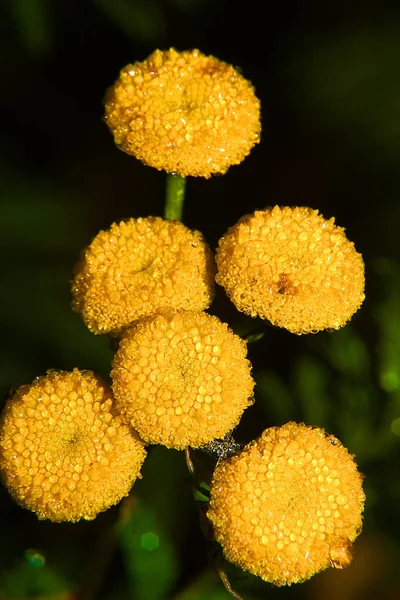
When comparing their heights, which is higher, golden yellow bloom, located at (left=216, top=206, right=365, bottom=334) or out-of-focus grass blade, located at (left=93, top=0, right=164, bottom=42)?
out-of-focus grass blade, located at (left=93, top=0, right=164, bottom=42)

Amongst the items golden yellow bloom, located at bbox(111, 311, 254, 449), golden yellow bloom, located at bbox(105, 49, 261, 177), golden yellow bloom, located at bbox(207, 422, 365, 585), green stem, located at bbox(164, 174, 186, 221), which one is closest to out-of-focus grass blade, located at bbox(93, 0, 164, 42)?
golden yellow bloom, located at bbox(105, 49, 261, 177)

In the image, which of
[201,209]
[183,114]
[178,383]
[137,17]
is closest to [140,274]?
[178,383]

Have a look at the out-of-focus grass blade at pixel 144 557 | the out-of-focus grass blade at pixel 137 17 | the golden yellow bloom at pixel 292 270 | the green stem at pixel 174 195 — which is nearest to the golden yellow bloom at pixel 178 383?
the golden yellow bloom at pixel 292 270

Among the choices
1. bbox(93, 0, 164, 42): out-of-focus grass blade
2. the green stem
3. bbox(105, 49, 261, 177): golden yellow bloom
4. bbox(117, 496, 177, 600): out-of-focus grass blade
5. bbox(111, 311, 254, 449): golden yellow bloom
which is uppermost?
bbox(93, 0, 164, 42): out-of-focus grass blade

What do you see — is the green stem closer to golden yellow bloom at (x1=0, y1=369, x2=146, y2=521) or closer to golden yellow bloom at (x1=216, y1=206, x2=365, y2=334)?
golden yellow bloom at (x1=216, y1=206, x2=365, y2=334)

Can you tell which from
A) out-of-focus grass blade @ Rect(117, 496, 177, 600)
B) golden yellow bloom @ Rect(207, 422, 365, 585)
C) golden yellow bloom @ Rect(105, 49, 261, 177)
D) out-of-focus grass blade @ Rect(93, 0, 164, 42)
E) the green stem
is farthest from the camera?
out-of-focus grass blade @ Rect(93, 0, 164, 42)

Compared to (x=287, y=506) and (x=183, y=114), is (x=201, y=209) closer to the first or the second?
(x=183, y=114)

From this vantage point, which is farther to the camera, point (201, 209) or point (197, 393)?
point (201, 209)
